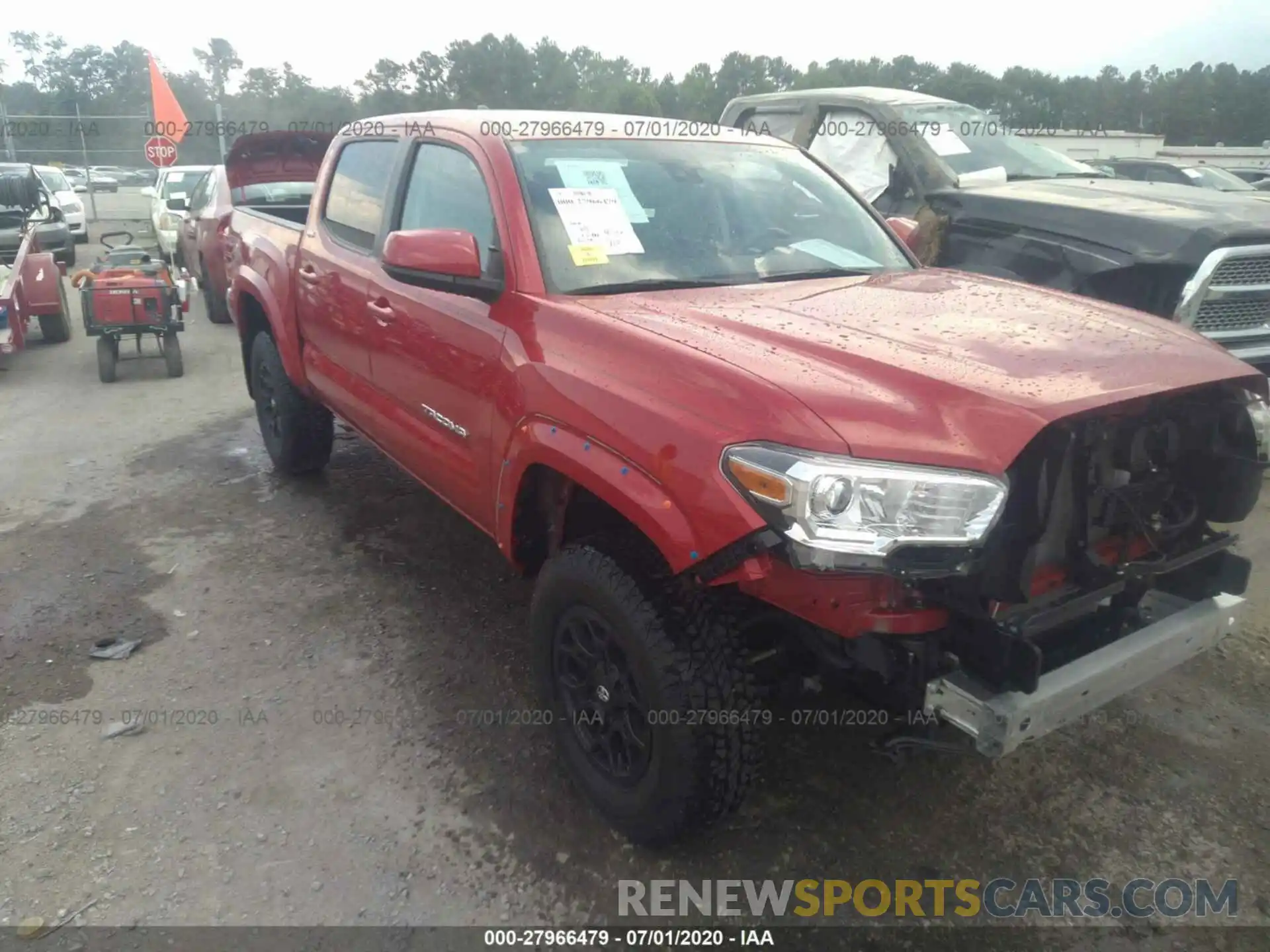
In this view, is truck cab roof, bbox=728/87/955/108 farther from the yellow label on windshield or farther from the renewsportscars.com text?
the renewsportscars.com text

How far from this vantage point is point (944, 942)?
93.0 inches

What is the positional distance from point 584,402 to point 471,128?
4.70 feet

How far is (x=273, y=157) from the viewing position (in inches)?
313

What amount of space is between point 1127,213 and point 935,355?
10.9ft

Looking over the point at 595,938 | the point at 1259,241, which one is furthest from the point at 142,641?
the point at 1259,241

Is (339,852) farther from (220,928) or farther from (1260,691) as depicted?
(1260,691)

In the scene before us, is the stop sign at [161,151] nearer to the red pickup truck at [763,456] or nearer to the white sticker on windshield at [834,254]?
the red pickup truck at [763,456]

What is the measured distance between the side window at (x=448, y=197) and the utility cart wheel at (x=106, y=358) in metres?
5.20

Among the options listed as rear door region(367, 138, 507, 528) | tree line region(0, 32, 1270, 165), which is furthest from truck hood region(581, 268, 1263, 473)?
tree line region(0, 32, 1270, 165)

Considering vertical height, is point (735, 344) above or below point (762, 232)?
below

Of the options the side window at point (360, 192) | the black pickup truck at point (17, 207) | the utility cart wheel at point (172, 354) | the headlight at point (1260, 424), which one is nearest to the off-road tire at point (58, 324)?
the black pickup truck at point (17, 207)

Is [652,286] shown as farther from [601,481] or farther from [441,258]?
[601,481]

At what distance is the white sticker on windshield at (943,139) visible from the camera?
19.7 ft

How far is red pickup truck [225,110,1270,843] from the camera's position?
2020mm
